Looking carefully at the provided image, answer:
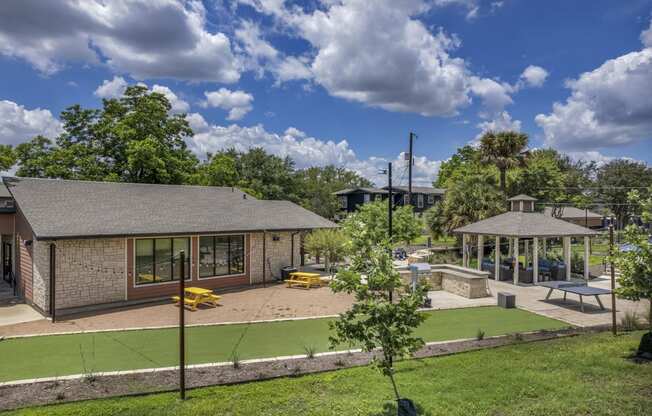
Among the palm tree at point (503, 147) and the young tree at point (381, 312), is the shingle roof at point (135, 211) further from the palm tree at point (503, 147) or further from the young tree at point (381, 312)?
the palm tree at point (503, 147)

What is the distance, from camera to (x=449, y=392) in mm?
6434

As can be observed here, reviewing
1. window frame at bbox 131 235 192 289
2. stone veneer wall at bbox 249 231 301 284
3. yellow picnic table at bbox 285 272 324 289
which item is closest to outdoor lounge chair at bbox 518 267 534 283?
yellow picnic table at bbox 285 272 324 289

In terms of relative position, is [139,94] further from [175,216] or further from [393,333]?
[393,333]

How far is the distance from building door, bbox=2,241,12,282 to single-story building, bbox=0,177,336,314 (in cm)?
8

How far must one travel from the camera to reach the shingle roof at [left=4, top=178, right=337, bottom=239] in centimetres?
1349

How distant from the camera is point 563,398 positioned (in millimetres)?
6254

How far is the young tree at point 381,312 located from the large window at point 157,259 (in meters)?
11.3

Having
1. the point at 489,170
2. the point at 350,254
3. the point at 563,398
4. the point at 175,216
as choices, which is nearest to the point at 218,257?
the point at 175,216

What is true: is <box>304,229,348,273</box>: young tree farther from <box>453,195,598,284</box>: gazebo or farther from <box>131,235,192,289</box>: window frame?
<box>131,235,192,289</box>: window frame

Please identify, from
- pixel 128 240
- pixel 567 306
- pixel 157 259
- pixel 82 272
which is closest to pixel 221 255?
pixel 157 259

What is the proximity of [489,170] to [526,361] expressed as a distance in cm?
3268

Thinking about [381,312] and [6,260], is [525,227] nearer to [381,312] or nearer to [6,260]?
[381,312]

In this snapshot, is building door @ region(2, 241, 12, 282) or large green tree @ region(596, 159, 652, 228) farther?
large green tree @ region(596, 159, 652, 228)

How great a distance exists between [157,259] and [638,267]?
14.5 meters
